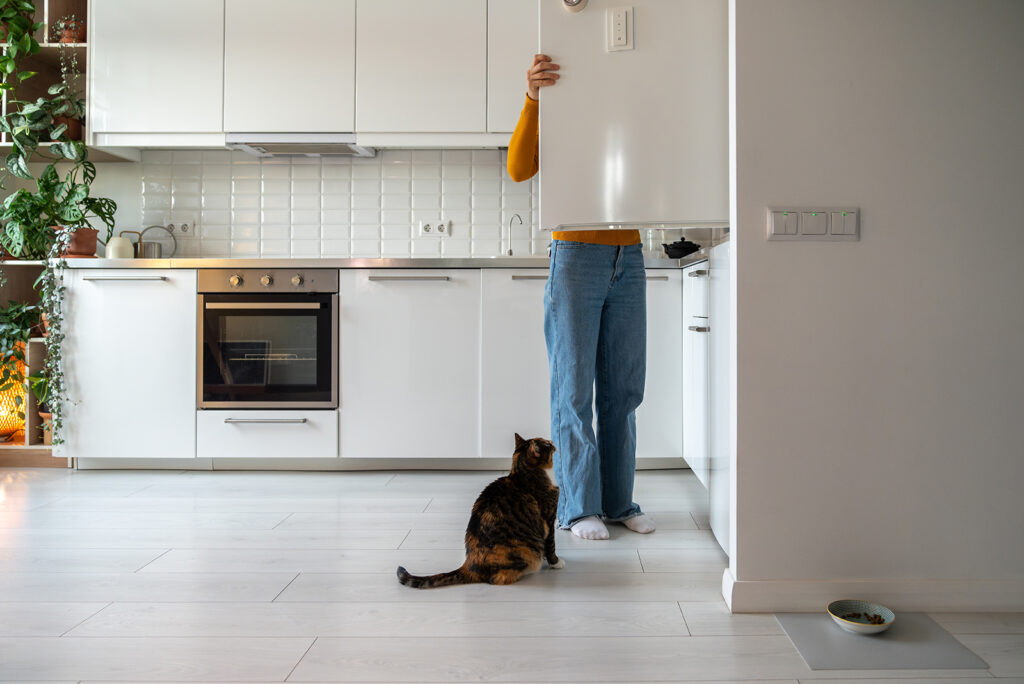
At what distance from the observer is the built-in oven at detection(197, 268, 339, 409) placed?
3043 millimetres

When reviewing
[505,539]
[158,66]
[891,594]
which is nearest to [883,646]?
[891,594]

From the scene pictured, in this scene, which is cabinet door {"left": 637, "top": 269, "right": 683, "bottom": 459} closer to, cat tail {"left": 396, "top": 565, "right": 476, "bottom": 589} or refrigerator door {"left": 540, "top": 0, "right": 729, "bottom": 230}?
refrigerator door {"left": 540, "top": 0, "right": 729, "bottom": 230}

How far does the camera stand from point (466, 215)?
11.9ft

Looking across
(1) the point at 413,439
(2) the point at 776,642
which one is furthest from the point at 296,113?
(2) the point at 776,642

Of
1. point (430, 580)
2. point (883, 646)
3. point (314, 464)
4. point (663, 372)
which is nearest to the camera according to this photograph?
point (883, 646)

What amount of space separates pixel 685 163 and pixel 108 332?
2464 mm

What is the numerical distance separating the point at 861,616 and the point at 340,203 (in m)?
2.92

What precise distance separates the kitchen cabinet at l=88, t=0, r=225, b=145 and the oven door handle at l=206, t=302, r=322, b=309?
2.77ft

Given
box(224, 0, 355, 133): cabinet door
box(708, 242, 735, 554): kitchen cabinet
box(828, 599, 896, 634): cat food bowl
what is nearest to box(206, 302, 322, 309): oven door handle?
box(224, 0, 355, 133): cabinet door

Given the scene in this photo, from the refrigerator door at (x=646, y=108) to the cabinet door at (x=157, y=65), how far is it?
6.73 ft

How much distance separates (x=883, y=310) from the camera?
5.22 ft

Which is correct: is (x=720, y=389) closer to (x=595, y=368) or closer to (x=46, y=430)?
(x=595, y=368)

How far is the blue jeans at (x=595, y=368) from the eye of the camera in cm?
216

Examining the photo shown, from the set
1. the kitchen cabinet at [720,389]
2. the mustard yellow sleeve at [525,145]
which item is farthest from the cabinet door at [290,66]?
the kitchen cabinet at [720,389]
